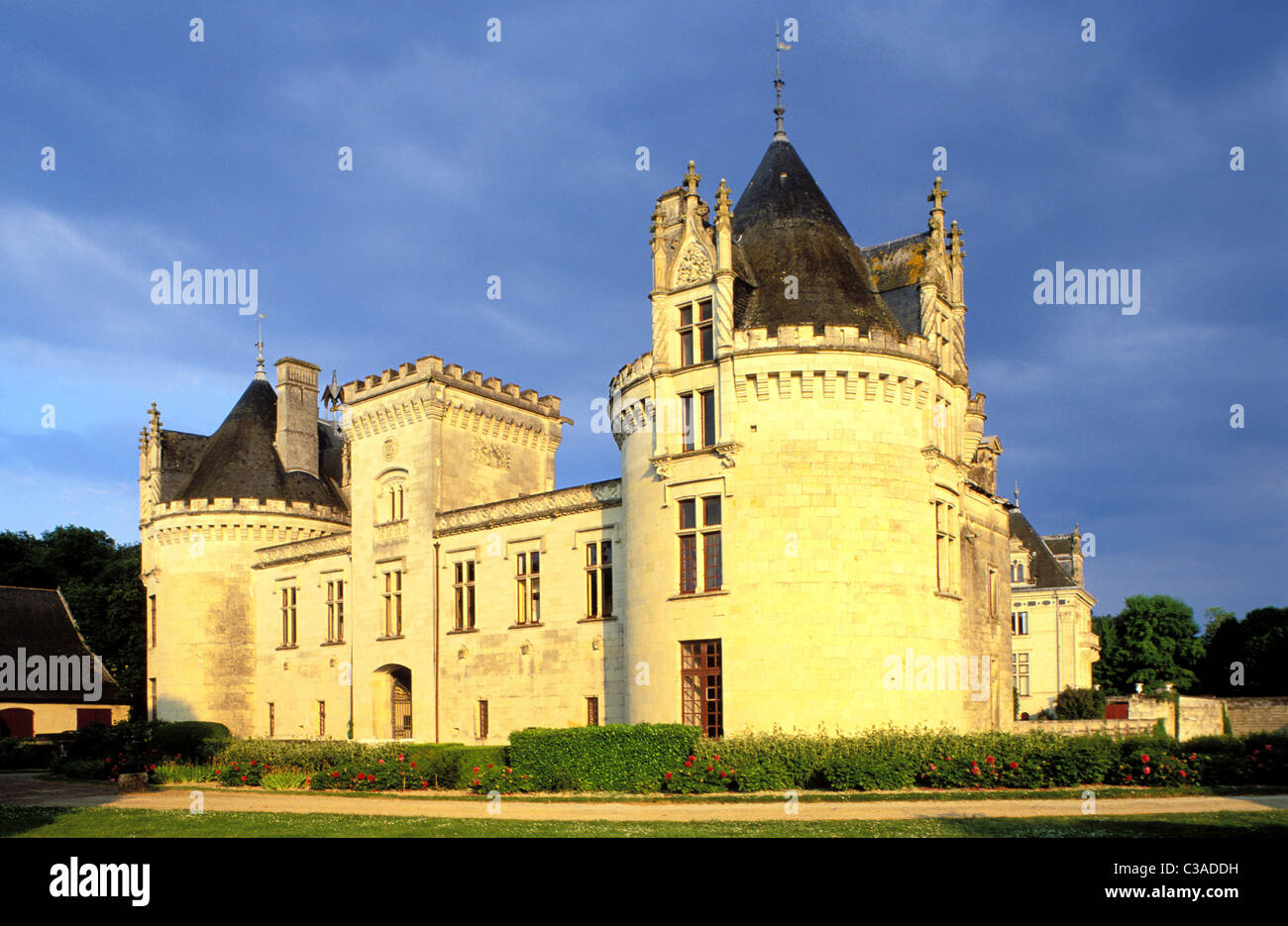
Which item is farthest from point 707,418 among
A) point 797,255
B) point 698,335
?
point 797,255

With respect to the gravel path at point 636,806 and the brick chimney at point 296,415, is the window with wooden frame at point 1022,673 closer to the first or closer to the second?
the brick chimney at point 296,415

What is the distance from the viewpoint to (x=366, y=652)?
42.3m

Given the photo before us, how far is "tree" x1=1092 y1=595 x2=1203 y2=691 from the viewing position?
270ft

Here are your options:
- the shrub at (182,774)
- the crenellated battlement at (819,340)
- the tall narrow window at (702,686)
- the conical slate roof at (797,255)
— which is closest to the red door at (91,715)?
the shrub at (182,774)

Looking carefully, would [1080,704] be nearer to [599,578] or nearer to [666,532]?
[599,578]

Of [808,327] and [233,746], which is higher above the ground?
[808,327]

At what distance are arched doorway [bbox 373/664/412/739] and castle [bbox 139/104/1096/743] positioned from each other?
89 millimetres

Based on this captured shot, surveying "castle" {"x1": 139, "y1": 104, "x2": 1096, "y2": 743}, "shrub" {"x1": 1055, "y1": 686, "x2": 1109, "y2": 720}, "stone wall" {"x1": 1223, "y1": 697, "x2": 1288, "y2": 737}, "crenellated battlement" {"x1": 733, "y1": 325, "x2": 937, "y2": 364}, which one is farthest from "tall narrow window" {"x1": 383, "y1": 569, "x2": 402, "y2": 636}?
"stone wall" {"x1": 1223, "y1": 697, "x2": 1288, "y2": 737}

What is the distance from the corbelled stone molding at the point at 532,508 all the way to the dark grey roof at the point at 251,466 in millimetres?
12895

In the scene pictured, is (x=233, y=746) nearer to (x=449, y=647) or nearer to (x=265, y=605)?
(x=449, y=647)

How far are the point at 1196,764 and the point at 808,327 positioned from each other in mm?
12987

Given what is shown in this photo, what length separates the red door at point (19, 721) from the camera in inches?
2015

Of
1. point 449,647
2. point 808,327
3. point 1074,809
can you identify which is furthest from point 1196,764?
point 449,647

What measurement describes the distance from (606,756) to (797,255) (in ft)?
45.9
